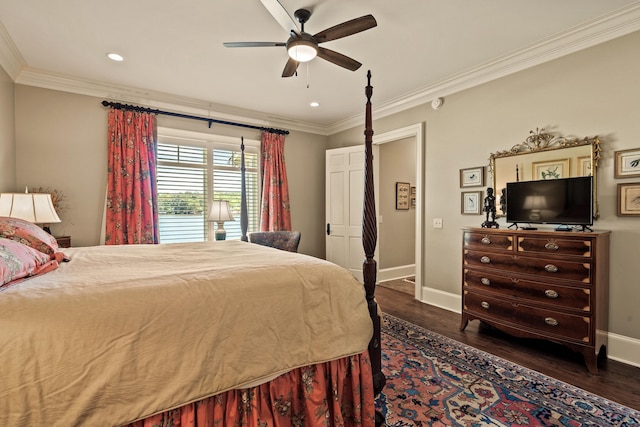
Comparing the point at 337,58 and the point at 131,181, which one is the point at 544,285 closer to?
the point at 337,58

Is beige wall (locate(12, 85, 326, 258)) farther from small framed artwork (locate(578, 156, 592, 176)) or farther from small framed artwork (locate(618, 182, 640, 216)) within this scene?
small framed artwork (locate(618, 182, 640, 216))

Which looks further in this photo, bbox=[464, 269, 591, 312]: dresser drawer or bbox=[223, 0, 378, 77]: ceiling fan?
bbox=[464, 269, 591, 312]: dresser drawer

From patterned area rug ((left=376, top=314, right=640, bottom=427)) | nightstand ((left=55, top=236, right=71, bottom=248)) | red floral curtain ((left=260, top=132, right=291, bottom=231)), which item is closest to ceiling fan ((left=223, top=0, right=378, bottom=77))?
red floral curtain ((left=260, top=132, right=291, bottom=231))

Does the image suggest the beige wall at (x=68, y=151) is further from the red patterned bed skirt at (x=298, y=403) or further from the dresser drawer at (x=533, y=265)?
the dresser drawer at (x=533, y=265)

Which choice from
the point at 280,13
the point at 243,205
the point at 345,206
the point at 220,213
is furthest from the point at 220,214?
the point at 280,13

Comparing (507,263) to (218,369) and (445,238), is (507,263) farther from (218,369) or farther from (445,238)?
(218,369)

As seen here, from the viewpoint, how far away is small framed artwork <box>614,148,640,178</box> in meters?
2.29

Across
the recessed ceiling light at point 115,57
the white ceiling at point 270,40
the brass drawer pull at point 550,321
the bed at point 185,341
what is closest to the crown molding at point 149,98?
the white ceiling at point 270,40

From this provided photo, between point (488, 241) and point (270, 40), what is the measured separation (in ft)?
9.29

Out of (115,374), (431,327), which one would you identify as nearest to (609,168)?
(431,327)

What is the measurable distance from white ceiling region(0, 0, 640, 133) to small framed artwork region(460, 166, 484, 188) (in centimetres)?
102

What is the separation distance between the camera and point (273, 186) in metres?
4.84

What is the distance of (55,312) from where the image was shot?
3.33 feet

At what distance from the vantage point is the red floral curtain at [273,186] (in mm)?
4824
